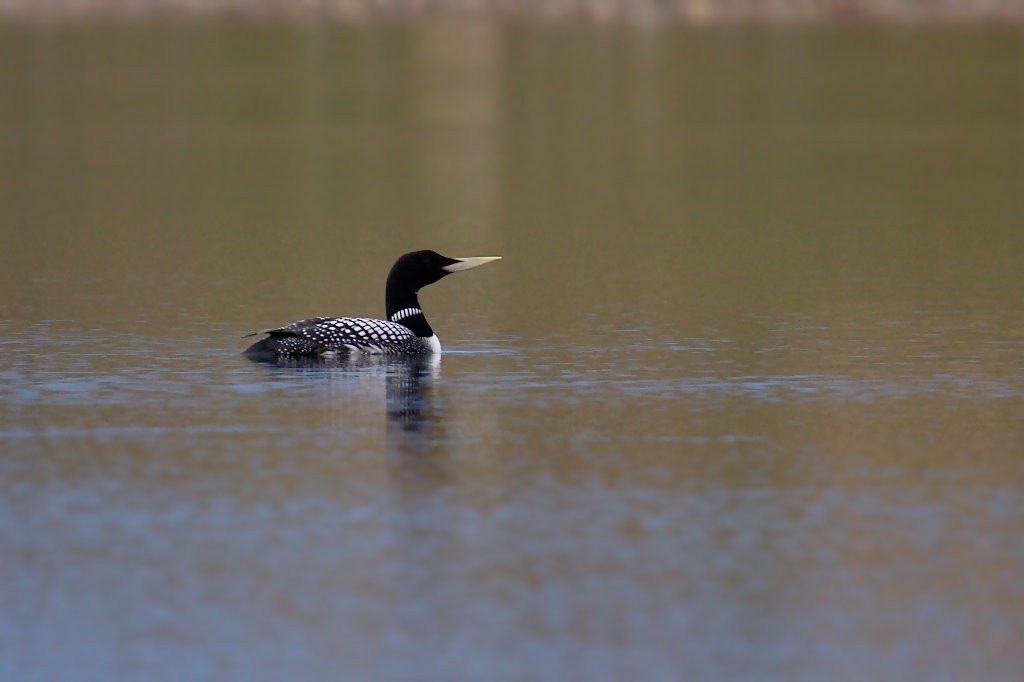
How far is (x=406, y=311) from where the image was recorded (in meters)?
16.5

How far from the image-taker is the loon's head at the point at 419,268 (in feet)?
55.0

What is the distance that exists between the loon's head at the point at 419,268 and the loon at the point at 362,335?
0.02m

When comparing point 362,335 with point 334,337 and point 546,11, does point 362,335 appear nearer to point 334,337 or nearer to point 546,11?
point 334,337

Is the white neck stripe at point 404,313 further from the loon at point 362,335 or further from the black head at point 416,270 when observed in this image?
the black head at point 416,270

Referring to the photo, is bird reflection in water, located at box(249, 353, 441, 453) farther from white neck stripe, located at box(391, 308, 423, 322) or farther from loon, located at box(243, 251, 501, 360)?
white neck stripe, located at box(391, 308, 423, 322)

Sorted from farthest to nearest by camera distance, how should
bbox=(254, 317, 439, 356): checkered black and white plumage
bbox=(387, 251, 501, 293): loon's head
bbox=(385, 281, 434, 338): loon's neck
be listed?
bbox=(387, 251, 501, 293): loon's head < bbox=(385, 281, 434, 338): loon's neck < bbox=(254, 317, 439, 356): checkered black and white plumage

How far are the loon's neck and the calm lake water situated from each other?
1.31 feet

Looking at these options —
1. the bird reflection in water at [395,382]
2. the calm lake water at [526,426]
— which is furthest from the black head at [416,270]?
the bird reflection in water at [395,382]

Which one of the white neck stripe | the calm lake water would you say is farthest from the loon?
the calm lake water

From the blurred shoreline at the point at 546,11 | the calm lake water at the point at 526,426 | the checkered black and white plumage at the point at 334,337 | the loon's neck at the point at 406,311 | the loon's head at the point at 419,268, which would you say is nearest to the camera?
the calm lake water at the point at 526,426

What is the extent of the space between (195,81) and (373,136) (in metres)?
15.9

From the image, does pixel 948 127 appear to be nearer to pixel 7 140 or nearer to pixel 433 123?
pixel 433 123

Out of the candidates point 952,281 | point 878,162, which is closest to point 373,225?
Result: point 952,281

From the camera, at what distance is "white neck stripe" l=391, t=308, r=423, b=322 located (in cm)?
1647
